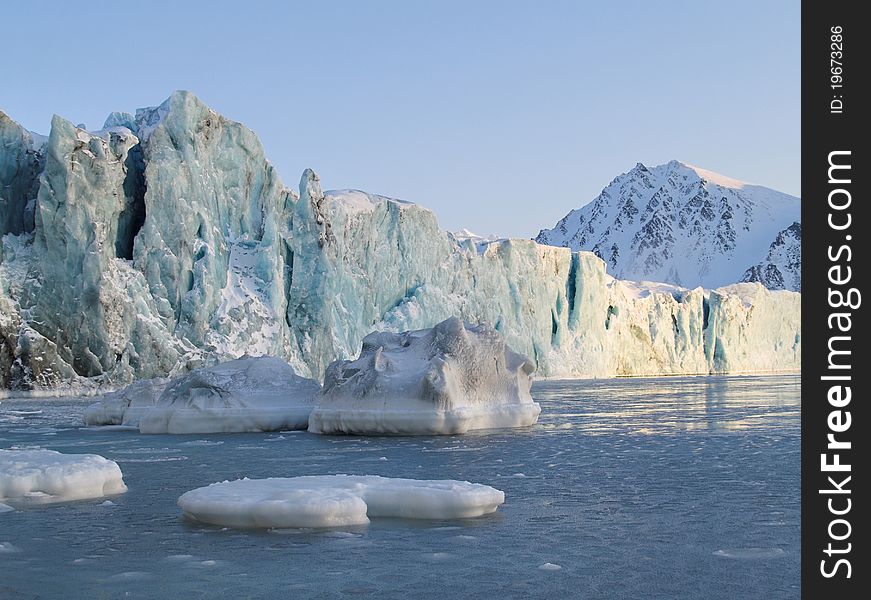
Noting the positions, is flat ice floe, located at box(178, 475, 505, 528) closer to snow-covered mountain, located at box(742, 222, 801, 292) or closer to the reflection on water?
the reflection on water

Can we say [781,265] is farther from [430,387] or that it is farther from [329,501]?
[329,501]

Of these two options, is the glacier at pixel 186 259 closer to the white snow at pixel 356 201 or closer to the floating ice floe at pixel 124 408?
the white snow at pixel 356 201

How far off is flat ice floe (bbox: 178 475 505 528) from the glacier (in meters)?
24.1

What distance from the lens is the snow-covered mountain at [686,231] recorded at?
162 meters

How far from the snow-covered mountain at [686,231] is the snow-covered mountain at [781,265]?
3.44 meters

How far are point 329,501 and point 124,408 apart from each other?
1168 cm

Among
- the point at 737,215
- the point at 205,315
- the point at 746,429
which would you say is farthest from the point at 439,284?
the point at 737,215

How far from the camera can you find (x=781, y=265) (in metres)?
146

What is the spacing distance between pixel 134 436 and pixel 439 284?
28.0 meters

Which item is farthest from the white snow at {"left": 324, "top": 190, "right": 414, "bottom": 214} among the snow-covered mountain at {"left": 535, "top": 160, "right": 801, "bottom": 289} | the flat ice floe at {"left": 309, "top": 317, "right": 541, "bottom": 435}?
the snow-covered mountain at {"left": 535, "top": 160, "right": 801, "bottom": 289}

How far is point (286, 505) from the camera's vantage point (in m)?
6.27

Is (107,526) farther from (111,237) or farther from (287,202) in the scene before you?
(287,202)

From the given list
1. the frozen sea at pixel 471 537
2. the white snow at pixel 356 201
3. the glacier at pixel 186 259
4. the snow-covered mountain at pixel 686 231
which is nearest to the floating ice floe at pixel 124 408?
the frozen sea at pixel 471 537
